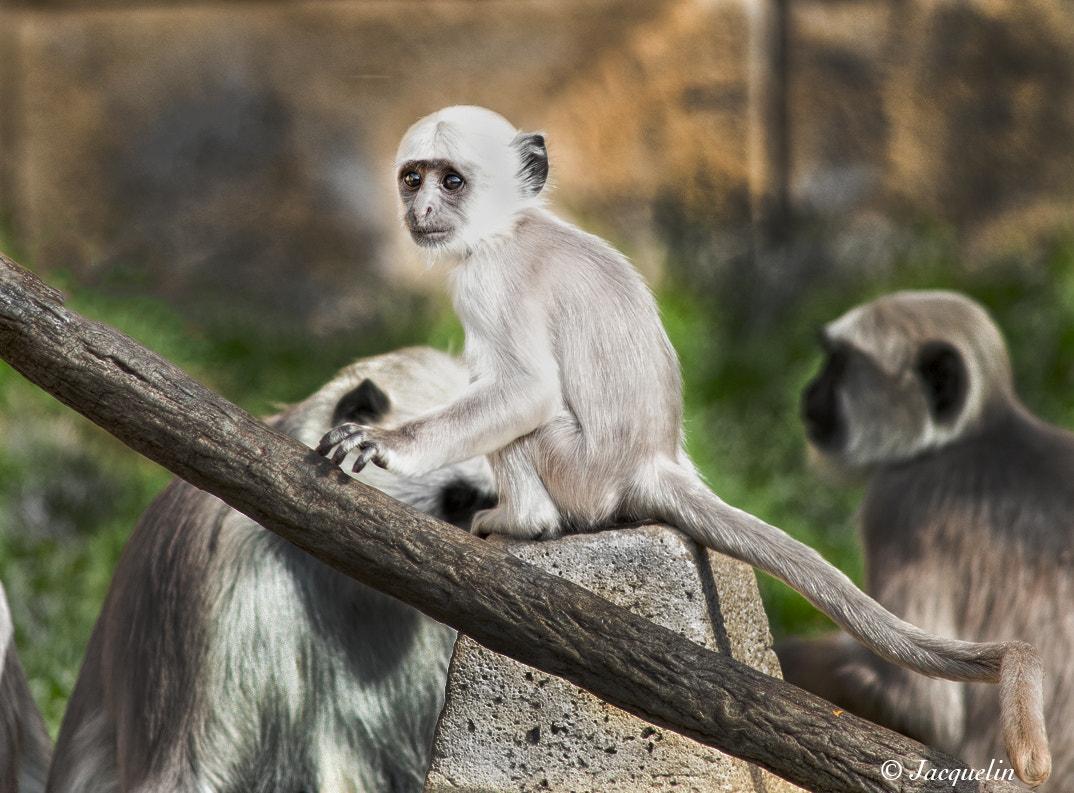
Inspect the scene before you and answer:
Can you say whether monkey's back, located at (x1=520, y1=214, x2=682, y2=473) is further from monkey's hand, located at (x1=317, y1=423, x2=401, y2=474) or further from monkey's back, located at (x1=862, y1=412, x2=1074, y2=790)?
monkey's back, located at (x1=862, y1=412, x2=1074, y2=790)

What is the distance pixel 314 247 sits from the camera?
7.91 meters

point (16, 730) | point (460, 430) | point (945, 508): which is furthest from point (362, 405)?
point (945, 508)

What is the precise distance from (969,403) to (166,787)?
2.88m

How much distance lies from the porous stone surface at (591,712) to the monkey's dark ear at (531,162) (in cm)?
69

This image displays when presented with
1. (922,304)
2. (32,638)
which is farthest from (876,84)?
(32,638)

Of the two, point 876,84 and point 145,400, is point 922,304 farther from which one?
point 876,84

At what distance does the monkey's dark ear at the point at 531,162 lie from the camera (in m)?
2.35

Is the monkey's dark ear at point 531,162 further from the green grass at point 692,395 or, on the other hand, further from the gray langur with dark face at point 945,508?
the green grass at point 692,395

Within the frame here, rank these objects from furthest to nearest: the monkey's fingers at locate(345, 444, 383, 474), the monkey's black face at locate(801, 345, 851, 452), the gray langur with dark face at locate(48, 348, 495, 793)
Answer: the monkey's black face at locate(801, 345, 851, 452)
the gray langur with dark face at locate(48, 348, 495, 793)
the monkey's fingers at locate(345, 444, 383, 474)

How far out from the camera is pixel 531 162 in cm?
236

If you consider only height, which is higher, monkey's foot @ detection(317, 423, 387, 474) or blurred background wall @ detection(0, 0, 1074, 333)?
blurred background wall @ detection(0, 0, 1074, 333)

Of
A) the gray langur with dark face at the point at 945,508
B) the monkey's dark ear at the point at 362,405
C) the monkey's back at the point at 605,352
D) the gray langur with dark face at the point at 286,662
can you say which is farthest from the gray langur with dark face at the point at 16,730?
the gray langur with dark face at the point at 945,508

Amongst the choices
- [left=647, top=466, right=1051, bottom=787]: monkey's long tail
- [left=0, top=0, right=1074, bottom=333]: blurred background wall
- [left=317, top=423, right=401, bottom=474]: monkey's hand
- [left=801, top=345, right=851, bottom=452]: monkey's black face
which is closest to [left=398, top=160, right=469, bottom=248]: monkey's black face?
[left=317, top=423, right=401, bottom=474]: monkey's hand

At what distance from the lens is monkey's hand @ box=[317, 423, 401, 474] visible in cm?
205
